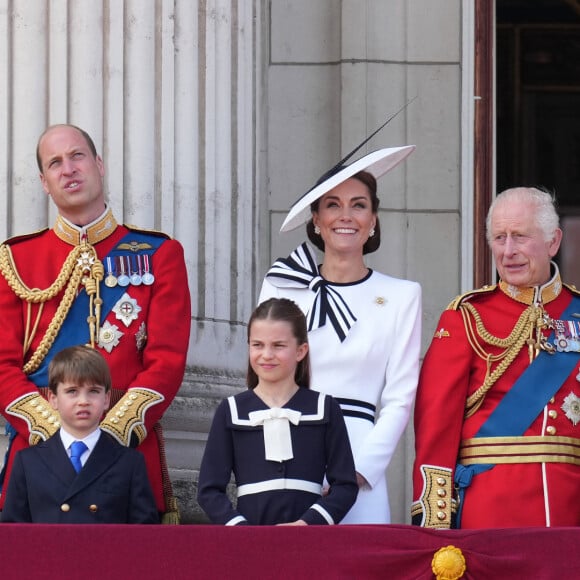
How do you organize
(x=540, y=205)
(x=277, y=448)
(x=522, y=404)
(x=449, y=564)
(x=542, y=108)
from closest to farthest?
(x=449, y=564), (x=277, y=448), (x=522, y=404), (x=540, y=205), (x=542, y=108)

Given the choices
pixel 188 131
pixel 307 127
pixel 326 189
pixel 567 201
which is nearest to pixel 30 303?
pixel 326 189

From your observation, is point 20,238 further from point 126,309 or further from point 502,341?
point 502,341

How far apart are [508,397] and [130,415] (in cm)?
109

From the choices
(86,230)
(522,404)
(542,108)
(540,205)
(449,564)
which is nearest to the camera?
(449,564)

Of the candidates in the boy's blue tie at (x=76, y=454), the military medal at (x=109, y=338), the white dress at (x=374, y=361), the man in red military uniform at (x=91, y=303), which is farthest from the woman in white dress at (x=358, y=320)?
the boy's blue tie at (x=76, y=454)

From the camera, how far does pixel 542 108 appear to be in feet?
41.3

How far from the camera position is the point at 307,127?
28.1 ft

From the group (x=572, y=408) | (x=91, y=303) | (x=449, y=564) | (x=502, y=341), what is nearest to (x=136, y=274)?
(x=91, y=303)

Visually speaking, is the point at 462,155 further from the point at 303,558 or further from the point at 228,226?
the point at 303,558

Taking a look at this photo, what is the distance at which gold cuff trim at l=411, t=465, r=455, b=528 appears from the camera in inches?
228

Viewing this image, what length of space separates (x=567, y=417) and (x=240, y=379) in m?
1.74

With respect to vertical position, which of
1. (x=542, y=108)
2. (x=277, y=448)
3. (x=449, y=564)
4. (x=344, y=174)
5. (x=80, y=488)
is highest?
(x=542, y=108)

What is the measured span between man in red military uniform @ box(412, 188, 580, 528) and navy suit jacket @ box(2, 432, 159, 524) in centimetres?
80

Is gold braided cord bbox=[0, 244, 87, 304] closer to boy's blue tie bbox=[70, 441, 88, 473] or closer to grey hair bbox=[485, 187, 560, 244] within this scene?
boy's blue tie bbox=[70, 441, 88, 473]
